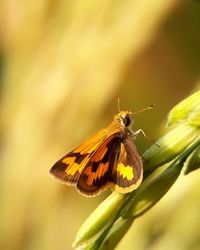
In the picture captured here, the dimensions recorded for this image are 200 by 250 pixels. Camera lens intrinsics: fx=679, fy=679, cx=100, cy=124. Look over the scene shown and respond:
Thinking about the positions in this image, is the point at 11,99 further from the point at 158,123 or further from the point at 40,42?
the point at 158,123

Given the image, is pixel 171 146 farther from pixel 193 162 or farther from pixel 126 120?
pixel 126 120

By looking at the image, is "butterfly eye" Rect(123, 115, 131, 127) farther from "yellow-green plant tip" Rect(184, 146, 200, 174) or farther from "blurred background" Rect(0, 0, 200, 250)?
"blurred background" Rect(0, 0, 200, 250)

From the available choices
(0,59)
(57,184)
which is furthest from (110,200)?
(0,59)

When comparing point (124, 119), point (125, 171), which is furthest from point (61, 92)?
point (125, 171)

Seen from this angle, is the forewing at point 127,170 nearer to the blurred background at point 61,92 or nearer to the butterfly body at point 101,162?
the butterfly body at point 101,162

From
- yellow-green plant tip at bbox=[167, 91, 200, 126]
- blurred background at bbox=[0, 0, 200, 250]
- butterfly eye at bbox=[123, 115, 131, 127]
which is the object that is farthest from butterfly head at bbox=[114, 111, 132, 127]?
blurred background at bbox=[0, 0, 200, 250]

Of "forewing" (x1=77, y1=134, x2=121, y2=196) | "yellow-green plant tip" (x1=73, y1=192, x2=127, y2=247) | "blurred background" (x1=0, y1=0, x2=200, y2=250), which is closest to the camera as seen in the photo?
"yellow-green plant tip" (x1=73, y1=192, x2=127, y2=247)
